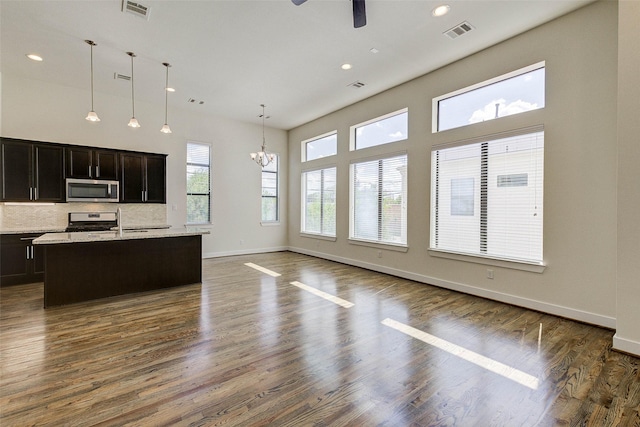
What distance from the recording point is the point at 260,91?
5629 mm

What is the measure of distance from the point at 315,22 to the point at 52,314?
4864 mm

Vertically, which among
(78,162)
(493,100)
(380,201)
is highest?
(493,100)

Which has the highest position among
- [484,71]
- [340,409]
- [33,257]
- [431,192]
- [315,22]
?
[315,22]

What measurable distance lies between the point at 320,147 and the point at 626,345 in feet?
21.4

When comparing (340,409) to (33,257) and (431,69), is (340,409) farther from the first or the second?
(33,257)

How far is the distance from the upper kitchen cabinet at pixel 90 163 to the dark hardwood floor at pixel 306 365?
243 cm

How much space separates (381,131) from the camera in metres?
5.86

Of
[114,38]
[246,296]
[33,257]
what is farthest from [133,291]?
[114,38]

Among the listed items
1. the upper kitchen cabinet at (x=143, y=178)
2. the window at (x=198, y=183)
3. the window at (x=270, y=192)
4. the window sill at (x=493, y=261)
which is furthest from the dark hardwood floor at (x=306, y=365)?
the window at (x=270, y=192)

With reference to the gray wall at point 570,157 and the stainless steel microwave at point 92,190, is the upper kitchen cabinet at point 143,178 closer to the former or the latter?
the stainless steel microwave at point 92,190

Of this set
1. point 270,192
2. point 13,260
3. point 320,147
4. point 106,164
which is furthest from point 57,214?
point 320,147

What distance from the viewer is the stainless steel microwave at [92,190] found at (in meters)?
5.25

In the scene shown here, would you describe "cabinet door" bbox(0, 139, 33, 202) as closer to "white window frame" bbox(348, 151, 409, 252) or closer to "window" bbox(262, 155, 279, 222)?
"window" bbox(262, 155, 279, 222)

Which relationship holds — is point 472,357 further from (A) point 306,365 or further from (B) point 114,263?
(B) point 114,263
